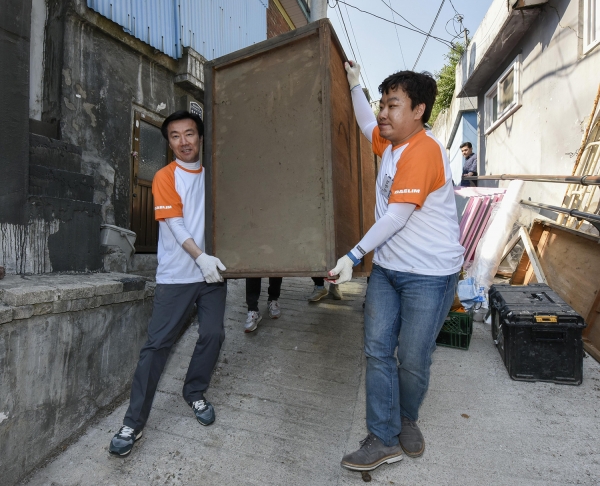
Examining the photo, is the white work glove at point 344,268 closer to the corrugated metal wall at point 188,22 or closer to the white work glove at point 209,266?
the white work glove at point 209,266

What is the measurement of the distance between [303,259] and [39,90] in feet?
12.0

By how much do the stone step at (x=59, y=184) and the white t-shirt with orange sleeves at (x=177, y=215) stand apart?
1259 mm

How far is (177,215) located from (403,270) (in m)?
1.35

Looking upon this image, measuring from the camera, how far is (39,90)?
154 inches

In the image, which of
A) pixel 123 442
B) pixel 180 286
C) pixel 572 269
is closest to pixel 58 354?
pixel 123 442

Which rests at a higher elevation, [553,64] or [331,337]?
[553,64]

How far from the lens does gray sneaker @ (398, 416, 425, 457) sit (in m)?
2.05

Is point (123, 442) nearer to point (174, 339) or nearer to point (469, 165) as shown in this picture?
point (174, 339)

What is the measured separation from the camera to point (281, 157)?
83.9 inches

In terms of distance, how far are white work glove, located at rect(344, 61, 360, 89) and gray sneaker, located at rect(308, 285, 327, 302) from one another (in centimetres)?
246

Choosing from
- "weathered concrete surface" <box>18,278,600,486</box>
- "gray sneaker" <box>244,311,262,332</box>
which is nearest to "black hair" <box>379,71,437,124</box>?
"weathered concrete surface" <box>18,278,600,486</box>

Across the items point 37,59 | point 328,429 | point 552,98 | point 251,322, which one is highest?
point 552,98

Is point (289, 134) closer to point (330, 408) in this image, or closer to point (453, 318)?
point (330, 408)

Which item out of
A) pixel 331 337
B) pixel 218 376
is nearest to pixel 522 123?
pixel 331 337
